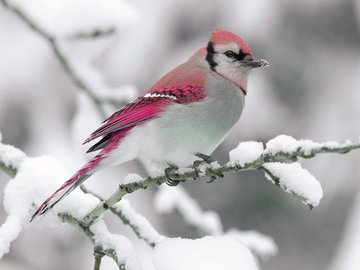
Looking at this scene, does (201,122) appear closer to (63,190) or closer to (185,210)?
(63,190)

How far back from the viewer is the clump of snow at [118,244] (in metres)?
1.82

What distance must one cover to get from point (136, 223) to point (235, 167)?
0.62 meters

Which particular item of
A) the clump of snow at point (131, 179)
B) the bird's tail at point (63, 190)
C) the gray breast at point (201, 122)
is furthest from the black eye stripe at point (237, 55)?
the clump of snow at point (131, 179)

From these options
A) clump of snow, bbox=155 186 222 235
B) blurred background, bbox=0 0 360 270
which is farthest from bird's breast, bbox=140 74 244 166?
blurred background, bbox=0 0 360 270

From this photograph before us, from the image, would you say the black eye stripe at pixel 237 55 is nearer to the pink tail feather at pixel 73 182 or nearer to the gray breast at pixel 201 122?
the gray breast at pixel 201 122

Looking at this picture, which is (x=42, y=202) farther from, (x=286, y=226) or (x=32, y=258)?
(x=286, y=226)

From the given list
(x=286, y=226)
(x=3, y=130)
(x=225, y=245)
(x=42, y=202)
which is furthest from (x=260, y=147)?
(x=286, y=226)

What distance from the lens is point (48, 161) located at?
222cm

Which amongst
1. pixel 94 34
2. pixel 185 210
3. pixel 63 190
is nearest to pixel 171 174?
pixel 63 190

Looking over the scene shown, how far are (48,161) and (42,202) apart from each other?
179 millimetres

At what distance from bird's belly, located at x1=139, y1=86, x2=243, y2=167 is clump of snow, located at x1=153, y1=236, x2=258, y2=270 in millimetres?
794

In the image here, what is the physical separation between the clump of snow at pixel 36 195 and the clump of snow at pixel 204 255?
1.35ft

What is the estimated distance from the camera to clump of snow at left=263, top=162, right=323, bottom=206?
5.22 feet

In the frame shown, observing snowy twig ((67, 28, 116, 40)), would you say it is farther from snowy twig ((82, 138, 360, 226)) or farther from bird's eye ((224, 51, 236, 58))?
snowy twig ((82, 138, 360, 226))
